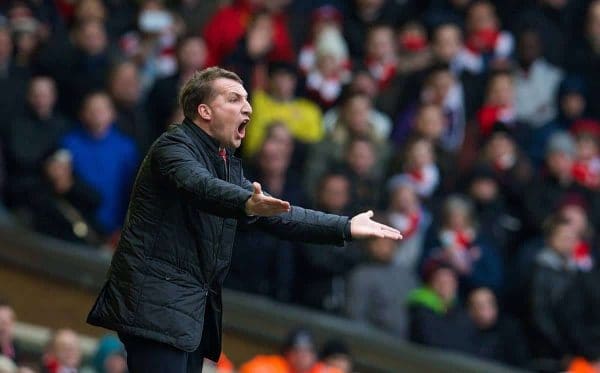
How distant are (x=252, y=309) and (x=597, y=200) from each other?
3319 mm

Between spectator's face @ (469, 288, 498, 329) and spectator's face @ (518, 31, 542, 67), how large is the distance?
3.02 m

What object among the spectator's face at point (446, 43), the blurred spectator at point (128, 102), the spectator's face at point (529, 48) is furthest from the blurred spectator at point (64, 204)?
the spectator's face at point (529, 48)

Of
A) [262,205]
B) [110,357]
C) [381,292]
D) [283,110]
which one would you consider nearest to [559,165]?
[381,292]

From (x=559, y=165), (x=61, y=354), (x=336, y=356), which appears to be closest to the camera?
(x=61, y=354)

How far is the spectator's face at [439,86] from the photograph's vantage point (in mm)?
13094

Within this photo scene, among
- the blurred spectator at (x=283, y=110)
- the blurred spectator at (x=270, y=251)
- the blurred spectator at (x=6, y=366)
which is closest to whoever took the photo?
the blurred spectator at (x=6, y=366)

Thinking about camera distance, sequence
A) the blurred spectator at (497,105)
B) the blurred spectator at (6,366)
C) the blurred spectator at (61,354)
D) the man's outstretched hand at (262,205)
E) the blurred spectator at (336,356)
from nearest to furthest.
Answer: the man's outstretched hand at (262,205), the blurred spectator at (6,366), the blurred spectator at (61,354), the blurred spectator at (336,356), the blurred spectator at (497,105)

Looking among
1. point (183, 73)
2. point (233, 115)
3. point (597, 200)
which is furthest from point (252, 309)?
point (233, 115)

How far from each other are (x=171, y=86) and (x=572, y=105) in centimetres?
362

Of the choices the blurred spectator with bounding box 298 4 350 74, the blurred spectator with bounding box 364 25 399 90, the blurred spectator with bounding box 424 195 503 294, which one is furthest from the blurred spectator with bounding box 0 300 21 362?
the blurred spectator with bounding box 364 25 399 90

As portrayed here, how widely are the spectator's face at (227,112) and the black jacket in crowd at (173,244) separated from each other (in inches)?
2.2

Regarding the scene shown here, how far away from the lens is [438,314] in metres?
11.6

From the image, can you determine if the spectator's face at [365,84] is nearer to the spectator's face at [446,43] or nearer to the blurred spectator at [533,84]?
the spectator's face at [446,43]

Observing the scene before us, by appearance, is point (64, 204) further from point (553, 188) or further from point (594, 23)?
point (594, 23)
